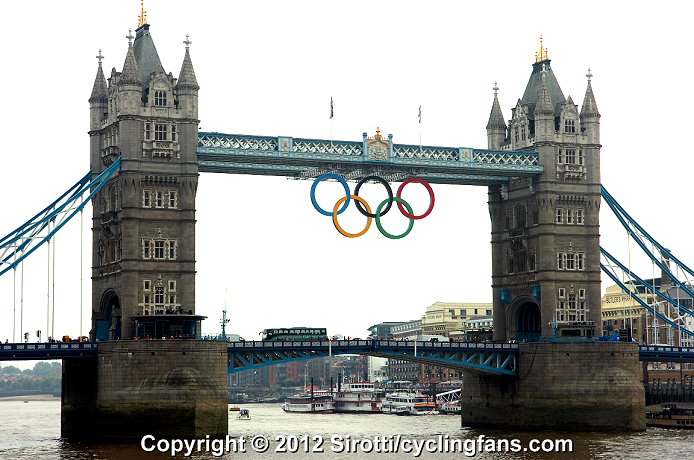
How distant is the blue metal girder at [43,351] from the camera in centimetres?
13125

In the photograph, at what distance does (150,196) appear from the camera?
463 feet

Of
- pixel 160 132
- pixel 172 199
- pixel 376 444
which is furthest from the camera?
pixel 172 199

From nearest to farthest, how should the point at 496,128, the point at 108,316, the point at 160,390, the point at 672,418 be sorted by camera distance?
the point at 160,390, the point at 108,316, the point at 672,418, the point at 496,128

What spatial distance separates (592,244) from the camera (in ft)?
531

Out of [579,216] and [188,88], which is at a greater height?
[188,88]

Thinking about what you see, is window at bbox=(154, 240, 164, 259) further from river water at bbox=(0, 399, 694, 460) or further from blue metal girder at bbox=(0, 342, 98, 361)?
river water at bbox=(0, 399, 694, 460)

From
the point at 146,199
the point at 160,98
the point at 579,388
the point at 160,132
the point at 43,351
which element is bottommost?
the point at 579,388

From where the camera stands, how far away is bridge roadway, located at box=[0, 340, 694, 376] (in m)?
133

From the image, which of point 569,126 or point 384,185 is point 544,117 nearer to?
point 569,126

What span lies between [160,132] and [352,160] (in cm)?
2040

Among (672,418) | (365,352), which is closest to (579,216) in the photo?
(672,418)

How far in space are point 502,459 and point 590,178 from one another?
170ft

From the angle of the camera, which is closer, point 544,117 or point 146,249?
point 146,249

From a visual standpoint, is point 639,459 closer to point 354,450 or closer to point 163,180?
point 354,450
